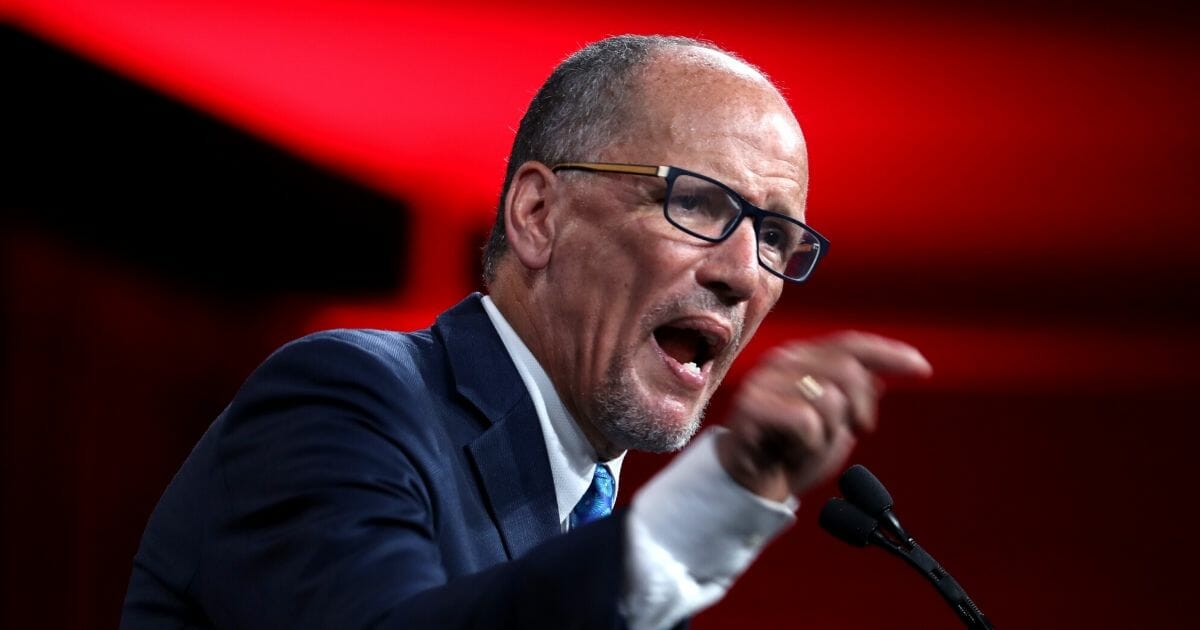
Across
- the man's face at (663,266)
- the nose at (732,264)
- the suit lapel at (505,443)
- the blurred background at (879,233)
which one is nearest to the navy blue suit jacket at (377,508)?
the suit lapel at (505,443)

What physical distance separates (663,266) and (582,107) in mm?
251

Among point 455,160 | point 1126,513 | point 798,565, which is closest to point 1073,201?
point 1126,513

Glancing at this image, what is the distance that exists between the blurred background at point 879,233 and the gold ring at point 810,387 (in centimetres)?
164

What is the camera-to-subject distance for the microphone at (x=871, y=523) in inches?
59.3

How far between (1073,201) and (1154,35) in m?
0.34

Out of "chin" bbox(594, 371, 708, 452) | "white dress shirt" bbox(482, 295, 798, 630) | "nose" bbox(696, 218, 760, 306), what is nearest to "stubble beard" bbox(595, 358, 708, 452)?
"chin" bbox(594, 371, 708, 452)

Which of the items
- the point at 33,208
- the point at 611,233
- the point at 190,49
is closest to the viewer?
the point at 611,233

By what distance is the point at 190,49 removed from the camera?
2.34m

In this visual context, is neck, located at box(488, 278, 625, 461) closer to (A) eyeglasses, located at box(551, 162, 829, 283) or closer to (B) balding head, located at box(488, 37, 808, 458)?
(B) balding head, located at box(488, 37, 808, 458)

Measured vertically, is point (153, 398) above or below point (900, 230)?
below

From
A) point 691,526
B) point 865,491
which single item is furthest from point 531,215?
point 691,526

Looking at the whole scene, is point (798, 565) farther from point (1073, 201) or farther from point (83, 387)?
point (83, 387)

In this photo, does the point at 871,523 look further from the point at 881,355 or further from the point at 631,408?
the point at 881,355

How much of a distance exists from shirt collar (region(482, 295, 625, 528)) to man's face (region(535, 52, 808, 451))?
0.06 ft
